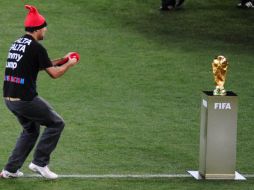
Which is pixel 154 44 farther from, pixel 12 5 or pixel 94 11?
pixel 12 5

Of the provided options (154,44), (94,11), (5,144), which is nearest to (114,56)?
(154,44)

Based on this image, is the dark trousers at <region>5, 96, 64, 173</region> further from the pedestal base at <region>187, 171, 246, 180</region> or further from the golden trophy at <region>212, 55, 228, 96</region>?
the golden trophy at <region>212, 55, 228, 96</region>

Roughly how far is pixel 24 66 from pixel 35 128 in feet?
2.60

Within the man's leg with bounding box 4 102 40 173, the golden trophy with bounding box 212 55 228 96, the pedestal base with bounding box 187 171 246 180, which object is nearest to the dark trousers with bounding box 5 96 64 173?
the man's leg with bounding box 4 102 40 173

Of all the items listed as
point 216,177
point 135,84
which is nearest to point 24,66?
point 216,177

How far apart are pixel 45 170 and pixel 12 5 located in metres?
13.8

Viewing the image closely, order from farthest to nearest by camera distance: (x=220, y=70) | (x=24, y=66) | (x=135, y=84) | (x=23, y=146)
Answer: (x=135, y=84)
(x=220, y=70)
(x=23, y=146)
(x=24, y=66)

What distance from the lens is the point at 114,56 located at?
1917 centimetres

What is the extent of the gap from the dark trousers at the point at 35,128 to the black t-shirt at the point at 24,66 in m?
0.12

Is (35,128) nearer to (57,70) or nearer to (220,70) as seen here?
(57,70)

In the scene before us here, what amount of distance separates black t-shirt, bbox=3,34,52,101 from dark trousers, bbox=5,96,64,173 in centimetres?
12

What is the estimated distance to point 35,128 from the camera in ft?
34.8

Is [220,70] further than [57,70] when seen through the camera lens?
Yes

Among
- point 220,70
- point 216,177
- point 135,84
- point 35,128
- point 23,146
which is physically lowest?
point 135,84
